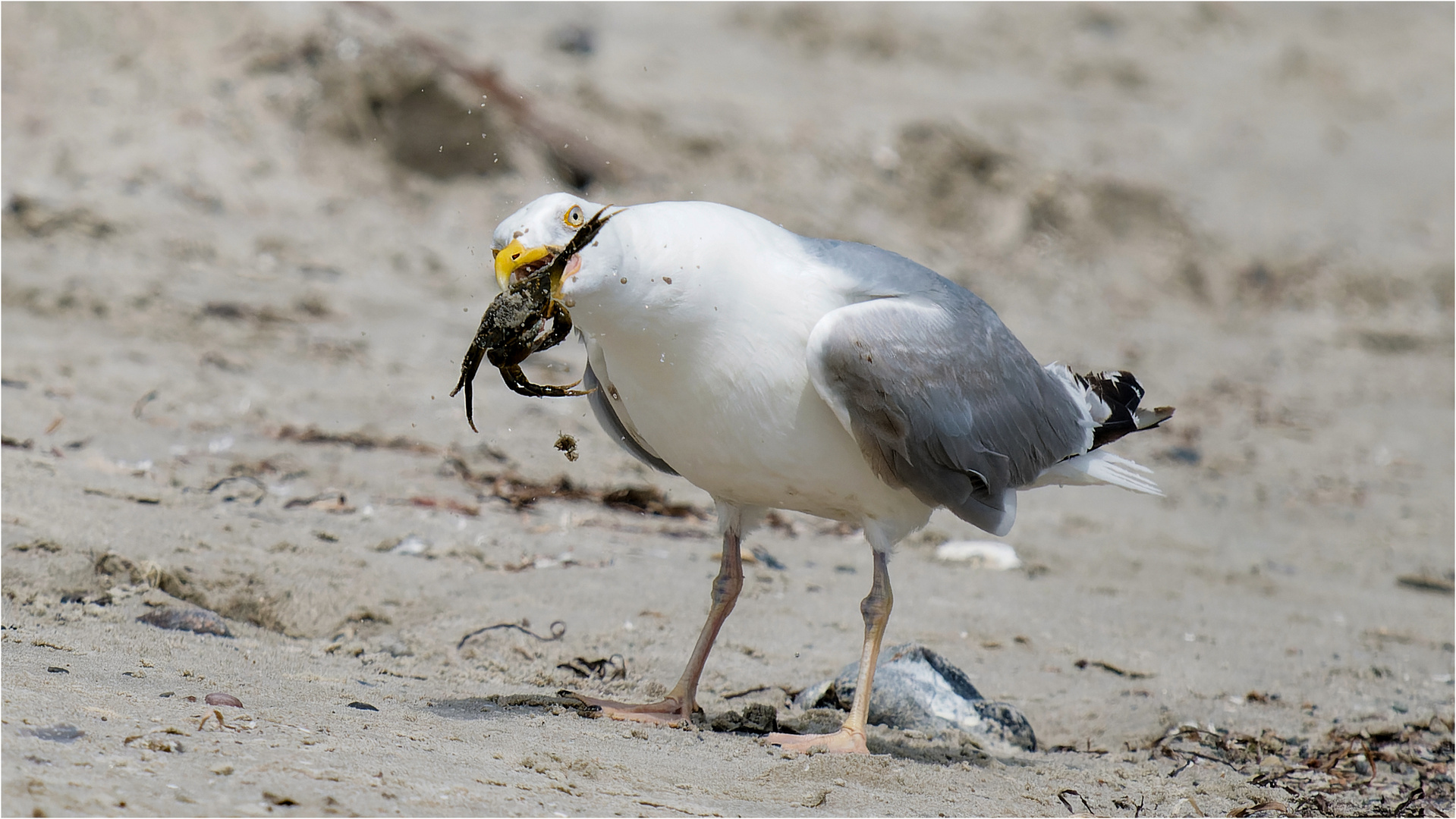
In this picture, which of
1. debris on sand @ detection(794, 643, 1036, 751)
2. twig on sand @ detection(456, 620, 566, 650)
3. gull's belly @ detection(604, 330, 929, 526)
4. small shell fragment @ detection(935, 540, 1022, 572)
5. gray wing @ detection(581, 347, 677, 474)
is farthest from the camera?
small shell fragment @ detection(935, 540, 1022, 572)

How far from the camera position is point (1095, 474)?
423 cm

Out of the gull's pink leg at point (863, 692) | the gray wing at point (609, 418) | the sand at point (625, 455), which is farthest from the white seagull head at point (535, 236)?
the gull's pink leg at point (863, 692)

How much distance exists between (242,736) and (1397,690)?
3996 millimetres

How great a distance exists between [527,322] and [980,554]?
3.27m

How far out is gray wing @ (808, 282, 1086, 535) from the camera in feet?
11.2

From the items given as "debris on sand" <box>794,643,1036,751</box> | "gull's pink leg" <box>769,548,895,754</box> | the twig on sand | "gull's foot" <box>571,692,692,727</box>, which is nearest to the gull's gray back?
"gull's pink leg" <box>769,548,895,754</box>

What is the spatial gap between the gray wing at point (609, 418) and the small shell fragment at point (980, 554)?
7.28 ft

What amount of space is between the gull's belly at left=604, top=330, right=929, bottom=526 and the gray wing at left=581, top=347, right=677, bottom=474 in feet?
0.60

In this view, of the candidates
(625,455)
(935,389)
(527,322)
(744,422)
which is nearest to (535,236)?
(527,322)

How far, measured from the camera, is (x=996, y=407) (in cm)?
386

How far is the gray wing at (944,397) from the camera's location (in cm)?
341

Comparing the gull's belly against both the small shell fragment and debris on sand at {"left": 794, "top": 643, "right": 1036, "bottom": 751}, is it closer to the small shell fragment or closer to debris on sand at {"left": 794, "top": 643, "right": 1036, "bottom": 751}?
debris on sand at {"left": 794, "top": 643, "right": 1036, "bottom": 751}

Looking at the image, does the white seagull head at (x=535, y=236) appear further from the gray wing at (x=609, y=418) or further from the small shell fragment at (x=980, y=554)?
the small shell fragment at (x=980, y=554)

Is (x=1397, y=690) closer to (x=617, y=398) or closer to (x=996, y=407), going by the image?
(x=996, y=407)
